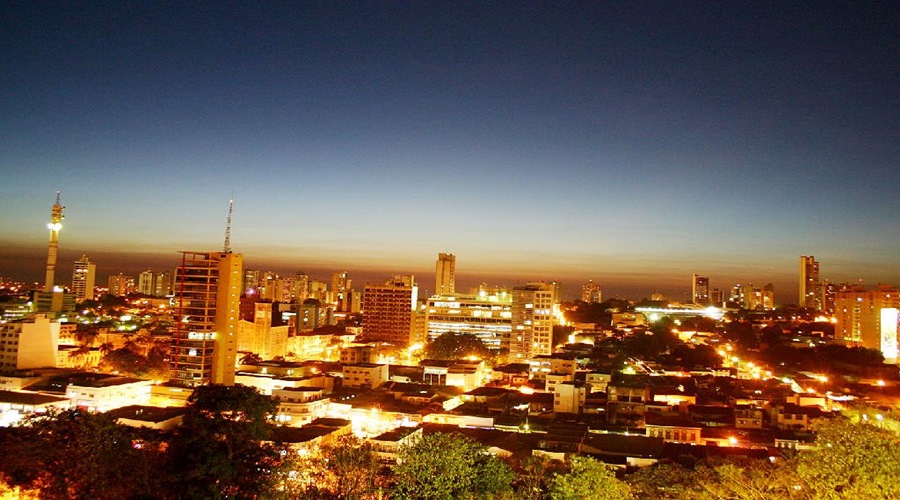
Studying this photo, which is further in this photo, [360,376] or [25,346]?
[25,346]

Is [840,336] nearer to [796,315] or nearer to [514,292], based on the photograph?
[796,315]

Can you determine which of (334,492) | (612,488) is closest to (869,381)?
(612,488)

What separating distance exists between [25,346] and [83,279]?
90.4 feet

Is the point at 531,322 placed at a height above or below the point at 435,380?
above

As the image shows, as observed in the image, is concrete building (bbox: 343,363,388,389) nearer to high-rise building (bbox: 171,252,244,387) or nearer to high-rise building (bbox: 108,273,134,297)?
high-rise building (bbox: 171,252,244,387)

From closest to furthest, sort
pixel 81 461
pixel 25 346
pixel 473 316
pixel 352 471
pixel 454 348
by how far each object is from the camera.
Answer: pixel 81 461 → pixel 352 471 → pixel 25 346 → pixel 454 348 → pixel 473 316

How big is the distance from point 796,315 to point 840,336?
667 centimetres

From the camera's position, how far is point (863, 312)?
2380 cm

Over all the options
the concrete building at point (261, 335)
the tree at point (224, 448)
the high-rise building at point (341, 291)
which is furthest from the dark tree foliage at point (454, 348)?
the high-rise building at point (341, 291)

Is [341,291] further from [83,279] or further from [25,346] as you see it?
[25,346]

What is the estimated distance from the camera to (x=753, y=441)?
10031 mm

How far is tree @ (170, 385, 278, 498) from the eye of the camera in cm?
635

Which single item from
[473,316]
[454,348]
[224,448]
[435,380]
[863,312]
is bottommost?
[435,380]

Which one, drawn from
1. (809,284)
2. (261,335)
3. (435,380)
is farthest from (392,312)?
(809,284)
